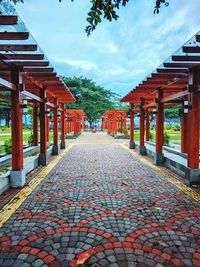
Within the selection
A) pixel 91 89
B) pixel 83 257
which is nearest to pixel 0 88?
pixel 83 257

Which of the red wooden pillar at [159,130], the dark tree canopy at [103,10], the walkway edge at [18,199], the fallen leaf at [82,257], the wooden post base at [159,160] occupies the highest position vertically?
the dark tree canopy at [103,10]

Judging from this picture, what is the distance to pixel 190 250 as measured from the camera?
11.1ft

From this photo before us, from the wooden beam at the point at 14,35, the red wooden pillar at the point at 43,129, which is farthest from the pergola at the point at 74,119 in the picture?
the wooden beam at the point at 14,35

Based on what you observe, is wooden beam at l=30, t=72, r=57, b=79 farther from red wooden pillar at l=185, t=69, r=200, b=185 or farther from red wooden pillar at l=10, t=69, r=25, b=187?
red wooden pillar at l=185, t=69, r=200, b=185

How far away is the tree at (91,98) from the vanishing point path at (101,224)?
34075mm

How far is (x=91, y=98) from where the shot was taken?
1651 inches

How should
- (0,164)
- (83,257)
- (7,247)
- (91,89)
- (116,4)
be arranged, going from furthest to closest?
(91,89) → (0,164) → (7,247) → (83,257) → (116,4)

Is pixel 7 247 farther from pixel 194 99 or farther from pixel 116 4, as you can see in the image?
pixel 194 99

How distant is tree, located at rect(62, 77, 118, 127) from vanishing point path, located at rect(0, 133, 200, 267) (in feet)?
112

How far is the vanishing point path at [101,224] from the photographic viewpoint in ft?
10.5

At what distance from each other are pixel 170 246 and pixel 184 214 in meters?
1.35

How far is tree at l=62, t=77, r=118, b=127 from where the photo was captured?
41156 millimetres

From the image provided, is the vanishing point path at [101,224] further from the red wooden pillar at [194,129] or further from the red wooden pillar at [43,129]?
the red wooden pillar at [43,129]

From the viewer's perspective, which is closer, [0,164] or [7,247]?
[7,247]
